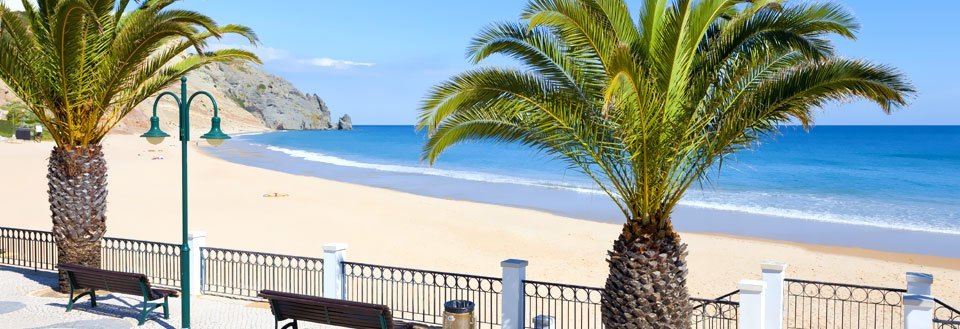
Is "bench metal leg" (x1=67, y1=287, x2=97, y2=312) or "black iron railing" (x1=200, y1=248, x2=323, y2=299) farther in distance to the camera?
"black iron railing" (x1=200, y1=248, x2=323, y2=299)

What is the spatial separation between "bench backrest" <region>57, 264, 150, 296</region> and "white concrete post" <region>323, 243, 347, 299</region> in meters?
2.56

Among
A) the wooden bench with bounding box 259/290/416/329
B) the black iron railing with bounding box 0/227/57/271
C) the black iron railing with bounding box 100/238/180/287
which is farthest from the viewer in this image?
the black iron railing with bounding box 0/227/57/271

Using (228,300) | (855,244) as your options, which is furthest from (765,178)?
(228,300)

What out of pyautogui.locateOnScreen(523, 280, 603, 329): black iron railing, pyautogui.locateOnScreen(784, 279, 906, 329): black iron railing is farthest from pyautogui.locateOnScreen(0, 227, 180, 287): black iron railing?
pyautogui.locateOnScreen(784, 279, 906, 329): black iron railing

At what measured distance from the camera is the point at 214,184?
40.1 meters

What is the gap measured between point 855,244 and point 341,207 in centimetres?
1872

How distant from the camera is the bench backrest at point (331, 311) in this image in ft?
31.7

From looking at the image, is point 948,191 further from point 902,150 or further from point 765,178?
point 902,150

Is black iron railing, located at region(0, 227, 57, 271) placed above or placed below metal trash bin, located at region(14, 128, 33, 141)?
below

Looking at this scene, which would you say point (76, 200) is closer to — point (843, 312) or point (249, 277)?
point (249, 277)

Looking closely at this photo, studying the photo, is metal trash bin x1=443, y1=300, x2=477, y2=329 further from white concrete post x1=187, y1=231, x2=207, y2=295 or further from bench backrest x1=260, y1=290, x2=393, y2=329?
white concrete post x1=187, y1=231, x2=207, y2=295

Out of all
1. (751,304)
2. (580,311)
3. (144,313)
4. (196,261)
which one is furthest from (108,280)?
(751,304)

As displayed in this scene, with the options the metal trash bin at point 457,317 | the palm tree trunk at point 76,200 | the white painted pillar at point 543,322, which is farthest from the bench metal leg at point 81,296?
the white painted pillar at point 543,322

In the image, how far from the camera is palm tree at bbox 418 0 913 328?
8320 millimetres
